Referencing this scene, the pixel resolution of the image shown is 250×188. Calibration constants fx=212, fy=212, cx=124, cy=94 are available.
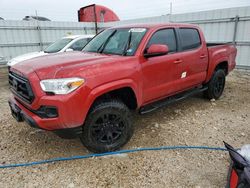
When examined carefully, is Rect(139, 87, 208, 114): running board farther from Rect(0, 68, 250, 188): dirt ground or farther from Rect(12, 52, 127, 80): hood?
Rect(12, 52, 127, 80): hood

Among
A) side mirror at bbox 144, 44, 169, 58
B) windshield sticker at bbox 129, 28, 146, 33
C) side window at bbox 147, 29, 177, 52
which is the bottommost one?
side mirror at bbox 144, 44, 169, 58

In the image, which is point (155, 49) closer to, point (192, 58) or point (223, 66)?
point (192, 58)

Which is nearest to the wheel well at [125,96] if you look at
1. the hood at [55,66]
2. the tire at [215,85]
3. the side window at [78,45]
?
the hood at [55,66]

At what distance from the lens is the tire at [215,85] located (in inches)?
201

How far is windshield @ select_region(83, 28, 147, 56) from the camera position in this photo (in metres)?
3.40

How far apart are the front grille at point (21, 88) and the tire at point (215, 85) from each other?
405 cm

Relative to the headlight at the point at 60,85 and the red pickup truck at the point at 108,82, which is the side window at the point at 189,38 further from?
the headlight at the point at 60,85

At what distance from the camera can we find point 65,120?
2561 mm

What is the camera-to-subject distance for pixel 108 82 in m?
2.83

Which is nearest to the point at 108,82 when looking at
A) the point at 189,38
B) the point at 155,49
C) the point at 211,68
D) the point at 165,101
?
the point at 155,49

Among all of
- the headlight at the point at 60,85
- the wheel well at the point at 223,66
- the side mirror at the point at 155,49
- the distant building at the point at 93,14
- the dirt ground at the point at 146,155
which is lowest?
the dirt ground at the point at 146,155

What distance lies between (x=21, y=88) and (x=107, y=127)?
1.29 metres

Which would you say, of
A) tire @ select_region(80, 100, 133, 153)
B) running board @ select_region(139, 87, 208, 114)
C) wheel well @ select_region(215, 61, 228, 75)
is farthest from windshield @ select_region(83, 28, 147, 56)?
wheel well @ select_region(215, 61, 228, 75)

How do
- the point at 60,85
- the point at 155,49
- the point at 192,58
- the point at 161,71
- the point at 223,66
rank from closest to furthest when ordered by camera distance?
the point at 60,85 < the point at 155,49 < the point at 161,71 < the point at 192,58 < the point at 223,66
